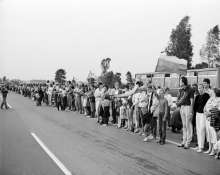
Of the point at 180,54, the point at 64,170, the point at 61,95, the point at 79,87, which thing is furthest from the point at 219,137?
the point at 180,54

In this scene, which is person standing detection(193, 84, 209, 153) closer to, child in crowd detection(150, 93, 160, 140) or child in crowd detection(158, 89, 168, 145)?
child in crowd detection(158, 89, 168, 145)

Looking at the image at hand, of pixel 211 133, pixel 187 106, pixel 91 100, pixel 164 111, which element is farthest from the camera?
pixel 91 100

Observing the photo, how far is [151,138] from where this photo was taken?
11.4m

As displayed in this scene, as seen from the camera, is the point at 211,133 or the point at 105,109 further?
the point at 105,109

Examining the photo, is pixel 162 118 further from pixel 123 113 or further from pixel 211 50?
pixel 211 50

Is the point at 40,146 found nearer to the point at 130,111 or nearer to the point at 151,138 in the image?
the point at 151,138

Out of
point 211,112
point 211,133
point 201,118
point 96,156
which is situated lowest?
point 96,156

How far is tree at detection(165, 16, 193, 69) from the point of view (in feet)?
163

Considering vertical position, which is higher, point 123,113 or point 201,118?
point 201,118

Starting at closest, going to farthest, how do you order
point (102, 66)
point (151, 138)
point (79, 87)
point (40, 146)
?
point (40, 146)
point (151, 138)
point (79, 87)
point (102, 66)

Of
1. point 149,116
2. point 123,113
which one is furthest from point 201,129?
point 123,113

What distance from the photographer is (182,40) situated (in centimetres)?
5319

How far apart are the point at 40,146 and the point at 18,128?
13.2 feet

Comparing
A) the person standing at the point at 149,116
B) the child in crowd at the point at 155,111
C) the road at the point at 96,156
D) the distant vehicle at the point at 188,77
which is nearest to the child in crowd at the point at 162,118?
the child in crowd at the point at 155,111
